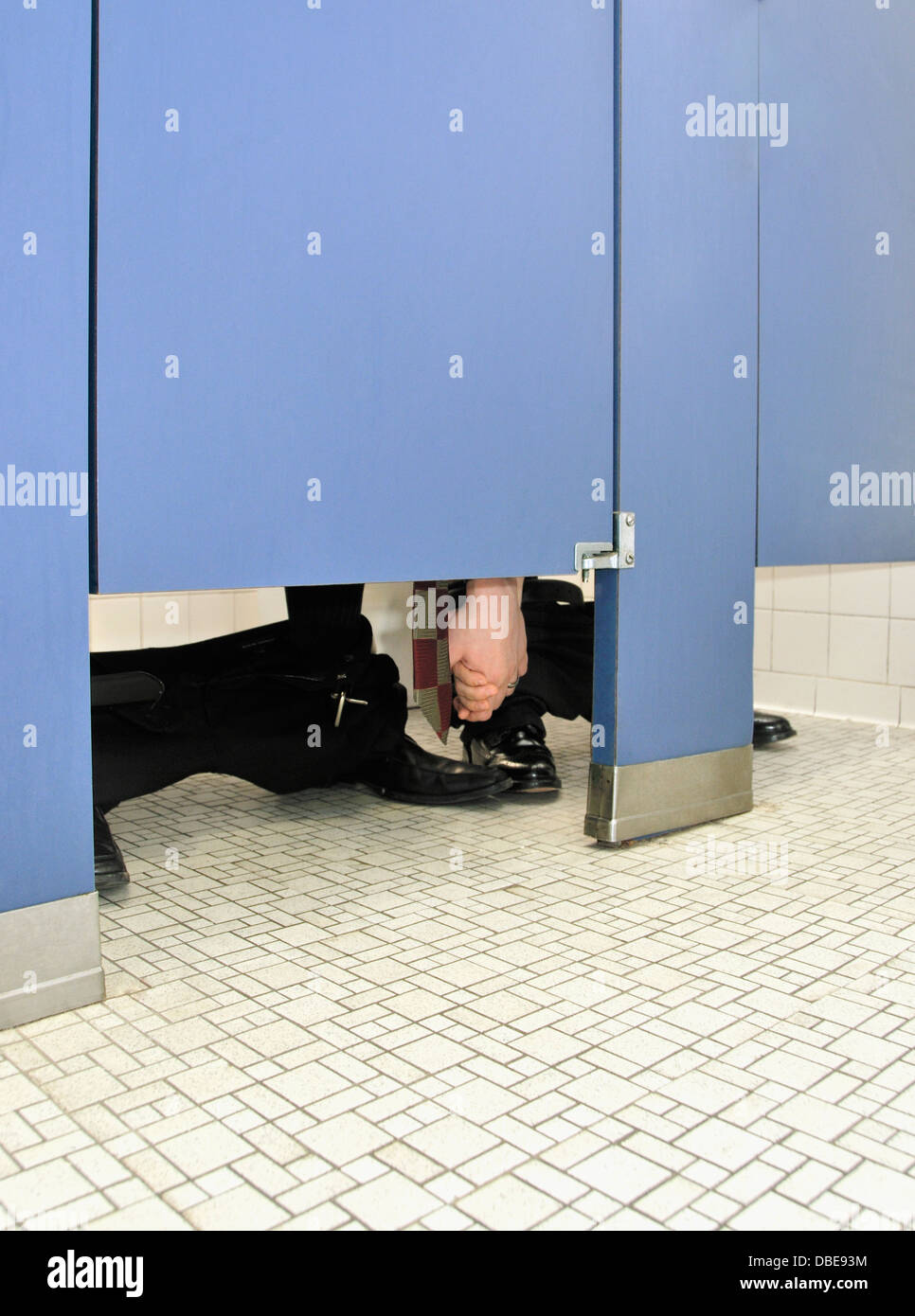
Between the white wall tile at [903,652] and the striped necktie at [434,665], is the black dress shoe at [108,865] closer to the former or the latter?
the striped necktie at [434,665]

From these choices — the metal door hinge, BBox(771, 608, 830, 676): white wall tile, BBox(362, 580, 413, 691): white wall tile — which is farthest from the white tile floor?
BBox(771, 608, 830, 676): white wall tile

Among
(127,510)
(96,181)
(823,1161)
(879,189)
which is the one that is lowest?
(823,1161)

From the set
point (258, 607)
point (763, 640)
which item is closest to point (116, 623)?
point (258, 607)

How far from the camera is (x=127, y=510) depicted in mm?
819

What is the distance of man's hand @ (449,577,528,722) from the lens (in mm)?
1327

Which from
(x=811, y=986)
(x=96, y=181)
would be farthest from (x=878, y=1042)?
(x=96, y=181)

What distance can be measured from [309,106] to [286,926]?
2.20ft

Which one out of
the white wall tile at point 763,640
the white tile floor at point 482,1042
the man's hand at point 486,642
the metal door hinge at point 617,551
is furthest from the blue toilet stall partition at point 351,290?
the white wall tile at point 763,640

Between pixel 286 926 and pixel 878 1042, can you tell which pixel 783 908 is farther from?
pixel 286 926

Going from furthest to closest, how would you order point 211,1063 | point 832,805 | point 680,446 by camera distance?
point 832,805
point 680,446
point 211,1063

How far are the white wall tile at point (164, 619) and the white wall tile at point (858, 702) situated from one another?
1.13 m

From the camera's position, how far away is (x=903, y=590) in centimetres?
190

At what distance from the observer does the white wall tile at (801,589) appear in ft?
6.60

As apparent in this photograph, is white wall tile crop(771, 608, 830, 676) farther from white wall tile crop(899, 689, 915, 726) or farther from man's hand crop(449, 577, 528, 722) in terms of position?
man's hand crop(449, 577, 528, 722)
